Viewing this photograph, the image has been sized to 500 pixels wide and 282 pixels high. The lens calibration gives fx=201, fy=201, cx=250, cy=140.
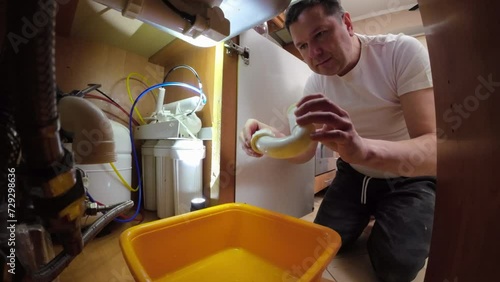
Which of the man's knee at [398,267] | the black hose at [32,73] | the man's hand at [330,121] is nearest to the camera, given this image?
the black hose at [32,73]

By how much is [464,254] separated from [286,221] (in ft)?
1.14

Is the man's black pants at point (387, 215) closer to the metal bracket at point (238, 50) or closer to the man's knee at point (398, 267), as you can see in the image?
the man's knee at point (398, 267)

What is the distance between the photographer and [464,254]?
8.7 inches

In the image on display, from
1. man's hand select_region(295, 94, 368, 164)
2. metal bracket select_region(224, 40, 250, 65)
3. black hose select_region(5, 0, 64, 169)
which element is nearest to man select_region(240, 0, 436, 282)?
man's hand select_region(295, 94, 368, 164)

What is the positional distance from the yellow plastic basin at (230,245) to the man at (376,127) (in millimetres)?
207

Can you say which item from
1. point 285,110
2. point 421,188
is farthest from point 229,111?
point 421,188

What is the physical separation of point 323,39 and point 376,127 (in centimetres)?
36

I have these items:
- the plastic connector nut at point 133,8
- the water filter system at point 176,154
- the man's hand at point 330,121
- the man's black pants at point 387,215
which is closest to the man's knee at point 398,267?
the man's black pants at point 387,215

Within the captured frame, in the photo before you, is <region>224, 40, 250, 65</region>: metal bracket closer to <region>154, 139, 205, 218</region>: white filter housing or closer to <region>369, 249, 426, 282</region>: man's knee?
<region>154, 139, 205, 218</region>: white filter housing

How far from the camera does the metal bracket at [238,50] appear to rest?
25.5 inches

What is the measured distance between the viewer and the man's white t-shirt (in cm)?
61

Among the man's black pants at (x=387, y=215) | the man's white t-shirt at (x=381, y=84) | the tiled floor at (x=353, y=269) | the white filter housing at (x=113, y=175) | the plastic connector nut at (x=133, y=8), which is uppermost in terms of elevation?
the plastic connector nut at (x=133, y=8)

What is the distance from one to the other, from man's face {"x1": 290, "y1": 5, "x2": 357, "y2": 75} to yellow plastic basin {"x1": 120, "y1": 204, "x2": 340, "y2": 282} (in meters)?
0.51

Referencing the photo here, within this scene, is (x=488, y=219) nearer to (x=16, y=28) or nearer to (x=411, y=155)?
(x=411, y=155)
